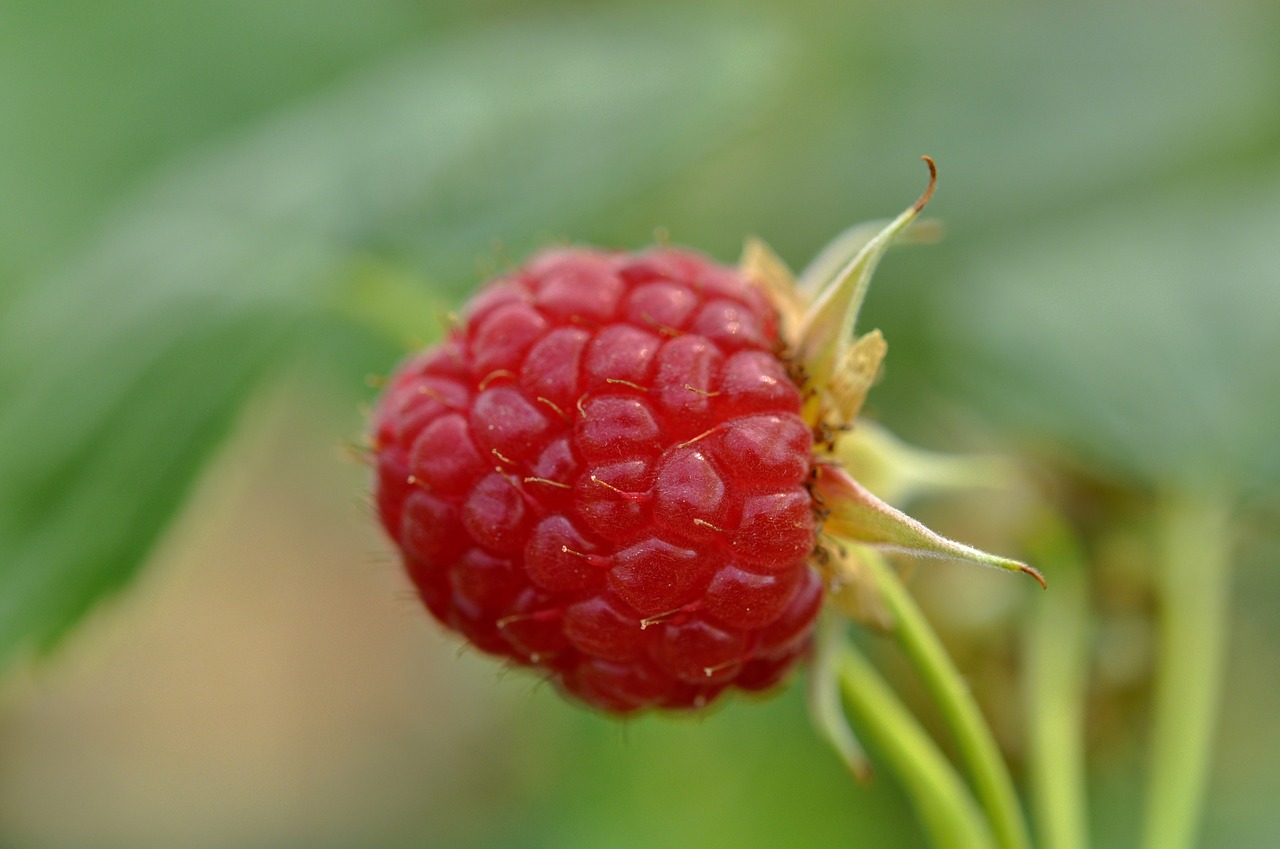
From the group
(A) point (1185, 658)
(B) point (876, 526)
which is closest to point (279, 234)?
(B) point (876, 526)

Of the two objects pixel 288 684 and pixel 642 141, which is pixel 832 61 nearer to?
pixel 642 141

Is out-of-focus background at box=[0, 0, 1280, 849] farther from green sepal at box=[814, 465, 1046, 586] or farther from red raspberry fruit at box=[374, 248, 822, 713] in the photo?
green sepal at box=[814, 465, 1046, 586]

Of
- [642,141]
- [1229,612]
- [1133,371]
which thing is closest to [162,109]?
[642,141]

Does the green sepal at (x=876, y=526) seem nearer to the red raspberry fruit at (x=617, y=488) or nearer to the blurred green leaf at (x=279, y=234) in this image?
the red raspberry fruit at (x=617, y=488)

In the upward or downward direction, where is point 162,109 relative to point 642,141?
upward

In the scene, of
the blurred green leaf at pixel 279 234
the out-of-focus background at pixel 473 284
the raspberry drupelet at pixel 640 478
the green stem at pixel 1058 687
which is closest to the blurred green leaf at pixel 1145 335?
the out-of-focus background at pixel 473 284

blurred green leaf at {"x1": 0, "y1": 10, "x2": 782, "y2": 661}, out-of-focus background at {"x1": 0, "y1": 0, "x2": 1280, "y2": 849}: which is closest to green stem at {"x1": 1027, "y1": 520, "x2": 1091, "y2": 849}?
out-of-focus background at {"x1": 0, "y1": 0, "x2": 1280, "y2": 849}

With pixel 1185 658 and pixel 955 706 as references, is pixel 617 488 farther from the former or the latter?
pixel 1185 658
